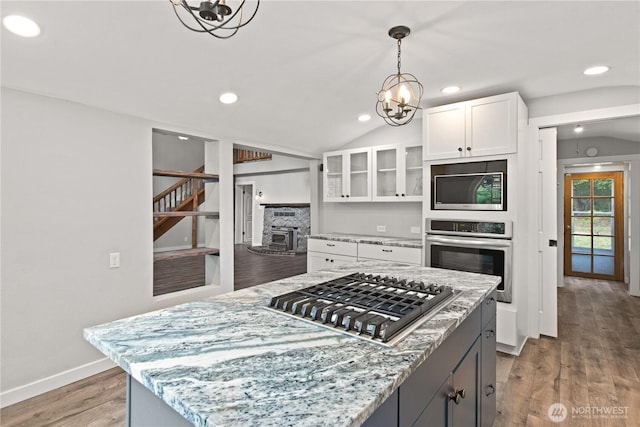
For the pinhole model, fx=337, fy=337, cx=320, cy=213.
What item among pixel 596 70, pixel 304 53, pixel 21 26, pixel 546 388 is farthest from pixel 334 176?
pixel 21 26

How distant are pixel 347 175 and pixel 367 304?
3.22m

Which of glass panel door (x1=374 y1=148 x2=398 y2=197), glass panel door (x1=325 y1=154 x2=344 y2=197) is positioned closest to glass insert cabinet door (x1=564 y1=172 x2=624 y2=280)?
glass panel door (x1=374 y1=148 x2=398 y2=197)

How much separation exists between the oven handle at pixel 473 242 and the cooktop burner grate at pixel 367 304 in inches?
64.7

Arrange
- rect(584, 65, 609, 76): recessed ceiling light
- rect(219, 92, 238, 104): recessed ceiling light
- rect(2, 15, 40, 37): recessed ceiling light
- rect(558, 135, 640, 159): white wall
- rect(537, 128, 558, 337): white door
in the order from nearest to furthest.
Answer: rect(2, 15, 40, 37): recessed ceiling light → rect(584, 65, 609, 76): recessed ceiling light → rect(219, 92, 238, 104): recessed ceiling light → rect(537, 128, 558, 337): white door → rect(558, 135, 640, 159): white wall

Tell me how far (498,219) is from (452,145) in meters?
0.81

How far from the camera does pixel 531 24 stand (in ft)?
6.71

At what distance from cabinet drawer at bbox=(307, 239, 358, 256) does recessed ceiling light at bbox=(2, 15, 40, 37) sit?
325 cm

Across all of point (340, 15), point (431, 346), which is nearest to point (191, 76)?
point (340, 15)

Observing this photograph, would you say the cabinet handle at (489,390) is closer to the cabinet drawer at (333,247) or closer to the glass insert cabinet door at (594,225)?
the cabinet drawer at (333,247)

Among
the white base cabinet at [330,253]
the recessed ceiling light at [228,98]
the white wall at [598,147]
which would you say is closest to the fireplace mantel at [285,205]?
the white base cabinet at [330,253]

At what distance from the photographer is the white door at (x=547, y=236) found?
3.34m

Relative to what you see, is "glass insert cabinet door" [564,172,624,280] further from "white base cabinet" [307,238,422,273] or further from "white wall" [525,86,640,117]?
"white base cabinet" [307,238,422,273]

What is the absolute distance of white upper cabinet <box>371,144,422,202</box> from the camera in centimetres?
388

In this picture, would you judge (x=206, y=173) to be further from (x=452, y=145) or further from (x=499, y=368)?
(x=499, y=368)
